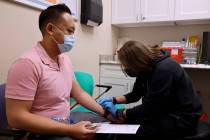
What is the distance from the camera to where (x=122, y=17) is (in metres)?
3.25

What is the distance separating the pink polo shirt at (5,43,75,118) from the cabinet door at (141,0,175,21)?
2002 millimetres

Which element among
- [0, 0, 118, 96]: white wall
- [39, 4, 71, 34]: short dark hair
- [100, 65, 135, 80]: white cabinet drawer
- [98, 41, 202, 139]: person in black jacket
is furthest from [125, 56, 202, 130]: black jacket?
[100, 65, 135, 80]: white cabinet drawer

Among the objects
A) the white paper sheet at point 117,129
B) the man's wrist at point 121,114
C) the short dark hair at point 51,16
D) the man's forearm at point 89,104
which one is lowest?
the white paper sheet at point 117,129

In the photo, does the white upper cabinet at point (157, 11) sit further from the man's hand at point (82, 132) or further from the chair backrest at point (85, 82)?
the man's hand at point (82, 132)

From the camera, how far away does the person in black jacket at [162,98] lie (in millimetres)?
1329

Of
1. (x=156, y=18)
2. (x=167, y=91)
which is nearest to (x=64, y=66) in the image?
(x=167, y=91)

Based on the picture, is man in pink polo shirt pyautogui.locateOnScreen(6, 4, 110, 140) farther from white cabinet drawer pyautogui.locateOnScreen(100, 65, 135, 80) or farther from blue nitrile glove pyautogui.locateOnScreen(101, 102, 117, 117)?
white cabinet drawer pyautogui.locateOnScreen(100, 65, 135, 80)

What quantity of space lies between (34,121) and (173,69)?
0.81m

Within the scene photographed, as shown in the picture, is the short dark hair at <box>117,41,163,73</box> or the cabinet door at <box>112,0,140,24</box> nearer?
the short dark hair at <box>117,41,163,73</box>

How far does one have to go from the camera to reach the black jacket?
132cm

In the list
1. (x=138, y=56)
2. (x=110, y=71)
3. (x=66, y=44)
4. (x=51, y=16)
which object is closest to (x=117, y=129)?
(x=138, y=56)

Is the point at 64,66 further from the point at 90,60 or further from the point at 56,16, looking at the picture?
the point at 90,60

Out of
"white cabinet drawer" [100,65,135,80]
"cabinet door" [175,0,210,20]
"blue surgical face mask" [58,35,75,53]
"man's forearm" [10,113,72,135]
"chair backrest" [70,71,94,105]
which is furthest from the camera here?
"white cabinet drawer" [100,65,135,80]

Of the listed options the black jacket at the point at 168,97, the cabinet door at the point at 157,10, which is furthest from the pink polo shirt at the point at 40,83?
the cabinet door at the point at 157,10
